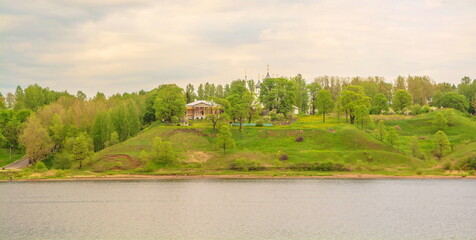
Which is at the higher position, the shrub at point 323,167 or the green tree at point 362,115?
the green tree at point 362,115

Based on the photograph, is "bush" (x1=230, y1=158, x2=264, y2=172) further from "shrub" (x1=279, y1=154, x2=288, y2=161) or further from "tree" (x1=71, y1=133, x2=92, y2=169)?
"tree" (x1=71, y1=133, x2=92, y2=169)

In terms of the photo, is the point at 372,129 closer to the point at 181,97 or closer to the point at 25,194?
the point at 181,97

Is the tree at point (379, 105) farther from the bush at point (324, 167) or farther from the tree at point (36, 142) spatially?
the tree at point (36, 142)

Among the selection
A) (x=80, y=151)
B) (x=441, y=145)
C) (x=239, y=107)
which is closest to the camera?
(x=80, y=151)

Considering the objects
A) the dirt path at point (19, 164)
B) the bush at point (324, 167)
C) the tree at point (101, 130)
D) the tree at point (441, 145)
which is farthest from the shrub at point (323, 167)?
the dirt path at point (19, 164)

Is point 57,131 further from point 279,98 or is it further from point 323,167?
point 279,98

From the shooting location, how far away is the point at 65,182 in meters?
95.1

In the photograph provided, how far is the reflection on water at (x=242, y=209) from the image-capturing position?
1933 inches

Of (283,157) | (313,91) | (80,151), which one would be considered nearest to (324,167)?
(283,157)

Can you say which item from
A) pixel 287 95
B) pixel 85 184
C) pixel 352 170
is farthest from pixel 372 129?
pixel 85 184

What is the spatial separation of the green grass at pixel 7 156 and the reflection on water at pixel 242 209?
4095 centimetres

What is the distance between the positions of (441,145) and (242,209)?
66854 millimetres

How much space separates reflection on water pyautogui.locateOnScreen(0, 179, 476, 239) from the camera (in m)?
49.1

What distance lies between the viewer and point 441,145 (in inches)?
4375
